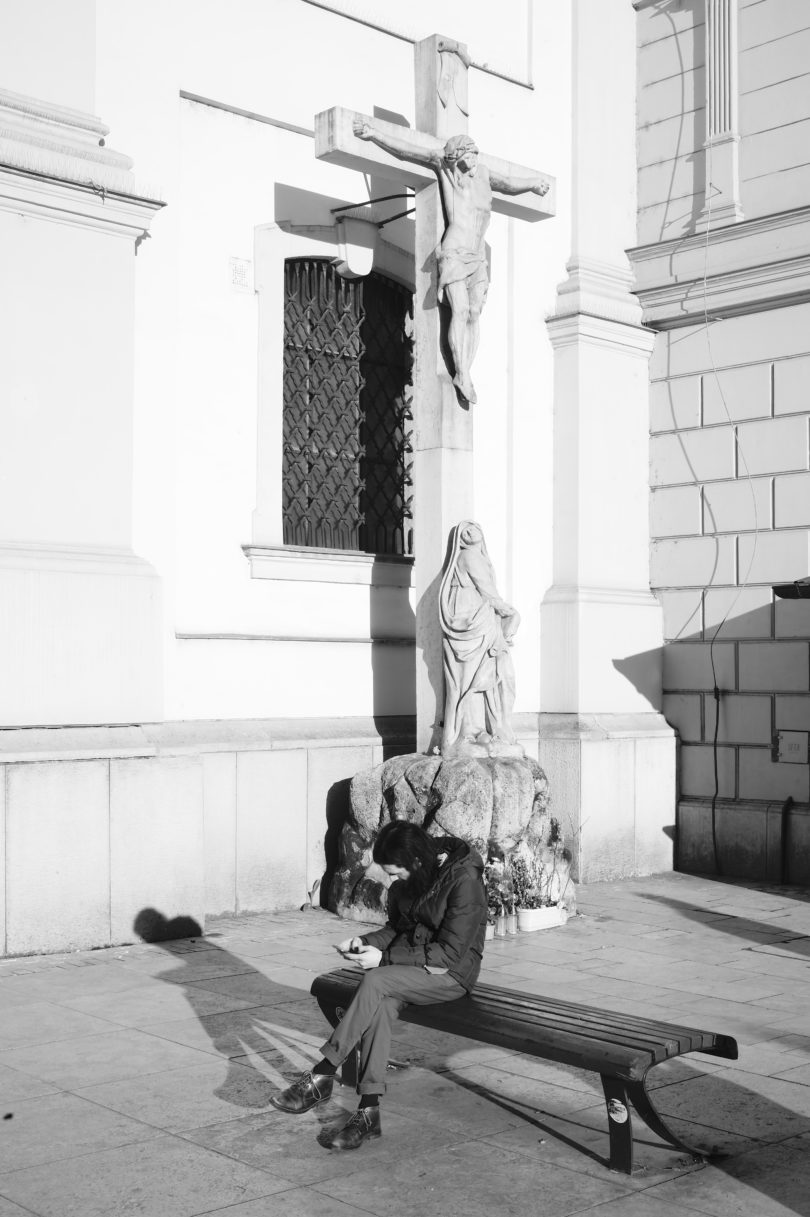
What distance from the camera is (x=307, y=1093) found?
544 centimetres

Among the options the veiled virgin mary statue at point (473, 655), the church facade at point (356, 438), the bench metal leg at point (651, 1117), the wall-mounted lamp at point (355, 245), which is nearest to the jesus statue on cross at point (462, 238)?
the church facade at point (356, 438)

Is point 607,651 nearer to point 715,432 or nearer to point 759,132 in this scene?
point 715,432

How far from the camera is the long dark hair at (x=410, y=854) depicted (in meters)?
5.46

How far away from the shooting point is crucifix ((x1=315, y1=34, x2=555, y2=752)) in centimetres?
1031

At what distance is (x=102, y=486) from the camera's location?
922cm

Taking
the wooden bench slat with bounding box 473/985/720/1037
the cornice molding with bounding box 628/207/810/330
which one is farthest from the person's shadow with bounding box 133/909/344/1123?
the cornice molding with bounding box 628/207/810/330

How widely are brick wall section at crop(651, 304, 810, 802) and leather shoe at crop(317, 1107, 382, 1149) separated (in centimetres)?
752

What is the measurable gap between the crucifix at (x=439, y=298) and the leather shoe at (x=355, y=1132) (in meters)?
5.08

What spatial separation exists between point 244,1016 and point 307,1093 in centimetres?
165

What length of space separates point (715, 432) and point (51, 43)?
6.42 metres

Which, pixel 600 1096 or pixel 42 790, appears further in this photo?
pixel 42 790

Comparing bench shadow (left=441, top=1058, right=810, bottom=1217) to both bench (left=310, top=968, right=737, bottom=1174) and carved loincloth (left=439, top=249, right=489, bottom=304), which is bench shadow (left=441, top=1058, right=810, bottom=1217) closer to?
bench (left=310, top=968, right=737, bottom=1174)

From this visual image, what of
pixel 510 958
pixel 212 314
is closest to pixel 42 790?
pixel 510 958

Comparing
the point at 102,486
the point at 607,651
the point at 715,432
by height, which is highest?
the point at 715,432
